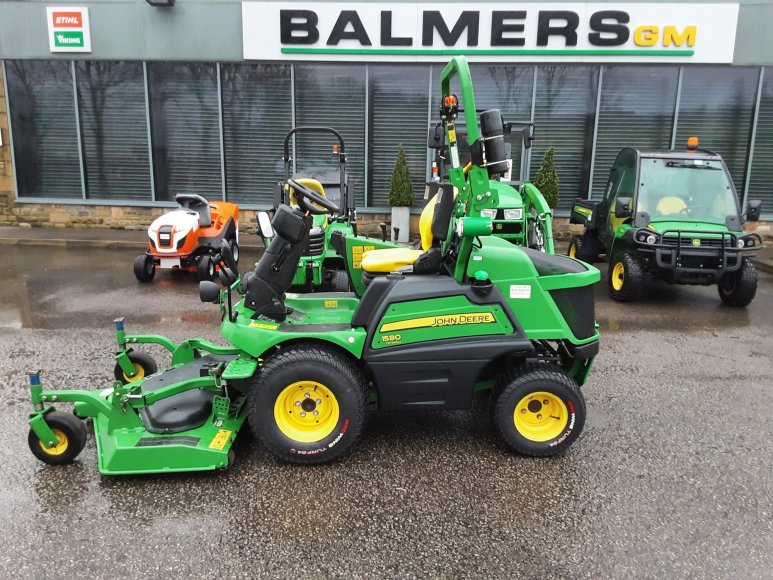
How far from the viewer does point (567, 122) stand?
12250 millimetres

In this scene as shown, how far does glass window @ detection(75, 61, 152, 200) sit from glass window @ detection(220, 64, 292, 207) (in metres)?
1.74

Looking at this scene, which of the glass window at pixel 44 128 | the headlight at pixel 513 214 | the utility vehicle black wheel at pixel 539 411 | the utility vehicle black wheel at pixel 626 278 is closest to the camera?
the utility vehicle black wheel at pixel 539 411

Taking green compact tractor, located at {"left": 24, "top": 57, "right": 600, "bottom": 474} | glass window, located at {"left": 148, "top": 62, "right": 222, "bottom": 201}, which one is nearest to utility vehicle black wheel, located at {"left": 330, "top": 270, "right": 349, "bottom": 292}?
green compact tractor, located at {"left": 24, "top": 57, "right": 600, "bottom": 474}

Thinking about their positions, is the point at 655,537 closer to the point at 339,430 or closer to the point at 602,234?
the point at 339,430

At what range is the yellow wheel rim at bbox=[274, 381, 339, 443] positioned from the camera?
3670 millimetres

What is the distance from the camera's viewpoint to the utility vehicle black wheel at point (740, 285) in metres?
7.76

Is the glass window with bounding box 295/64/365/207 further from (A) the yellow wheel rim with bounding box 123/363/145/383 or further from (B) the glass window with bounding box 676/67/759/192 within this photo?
(A) the yellow wheel rim with bounding box 123/363/145/383

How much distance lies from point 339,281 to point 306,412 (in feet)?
11.4

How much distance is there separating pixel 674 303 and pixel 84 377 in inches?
276

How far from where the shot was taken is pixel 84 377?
5086mm

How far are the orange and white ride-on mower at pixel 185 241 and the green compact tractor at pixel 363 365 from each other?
488 cm

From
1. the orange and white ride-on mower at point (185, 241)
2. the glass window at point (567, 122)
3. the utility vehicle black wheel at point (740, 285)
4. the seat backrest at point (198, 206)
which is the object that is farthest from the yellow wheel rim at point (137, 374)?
the glass window at point (567, 122)

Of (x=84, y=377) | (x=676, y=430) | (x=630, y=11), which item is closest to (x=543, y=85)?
(x=630, y=11)

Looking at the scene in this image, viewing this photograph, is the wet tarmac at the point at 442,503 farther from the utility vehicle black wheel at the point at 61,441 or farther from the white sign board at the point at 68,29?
the white sign board at the point at 68,29
